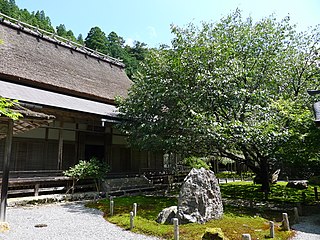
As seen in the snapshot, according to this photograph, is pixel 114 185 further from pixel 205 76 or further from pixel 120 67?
pixel 120 67

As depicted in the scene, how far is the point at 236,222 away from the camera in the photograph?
7645 millimetres

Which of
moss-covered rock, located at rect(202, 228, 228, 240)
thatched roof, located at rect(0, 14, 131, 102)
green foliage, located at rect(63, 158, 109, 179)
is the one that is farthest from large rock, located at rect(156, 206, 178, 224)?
thatched roof, located at rect(0, 14, 131, 102)

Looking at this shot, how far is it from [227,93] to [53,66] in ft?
34.5

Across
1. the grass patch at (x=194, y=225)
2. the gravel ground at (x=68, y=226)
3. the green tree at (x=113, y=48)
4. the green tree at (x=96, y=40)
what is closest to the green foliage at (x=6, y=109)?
the gravel ground at (x=68, y=226)

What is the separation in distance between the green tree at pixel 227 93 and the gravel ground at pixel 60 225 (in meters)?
4.41

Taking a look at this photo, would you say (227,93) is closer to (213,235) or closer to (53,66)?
(213,235)

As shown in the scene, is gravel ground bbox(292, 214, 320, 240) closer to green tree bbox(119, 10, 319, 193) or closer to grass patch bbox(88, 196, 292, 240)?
grass patch bbox(88, 196, 292, 240)

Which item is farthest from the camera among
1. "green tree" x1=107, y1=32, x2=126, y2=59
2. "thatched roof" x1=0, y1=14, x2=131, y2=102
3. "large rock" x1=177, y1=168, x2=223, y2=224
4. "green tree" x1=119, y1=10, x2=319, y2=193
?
"green tree" x1=107, y1=32, x2=126, y2=59

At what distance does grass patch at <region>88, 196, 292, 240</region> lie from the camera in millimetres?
6520

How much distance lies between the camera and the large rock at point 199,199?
746 centimetres

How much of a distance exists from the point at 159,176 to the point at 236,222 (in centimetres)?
952

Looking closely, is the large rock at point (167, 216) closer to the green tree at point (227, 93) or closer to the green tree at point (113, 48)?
the green tree at point (227, 93)

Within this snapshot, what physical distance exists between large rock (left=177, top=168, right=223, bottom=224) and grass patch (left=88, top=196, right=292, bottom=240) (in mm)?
249

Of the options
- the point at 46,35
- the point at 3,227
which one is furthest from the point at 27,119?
the point at 46,35
